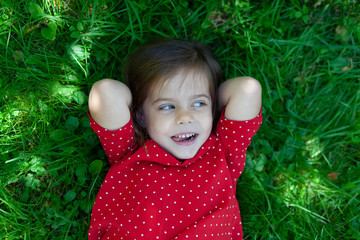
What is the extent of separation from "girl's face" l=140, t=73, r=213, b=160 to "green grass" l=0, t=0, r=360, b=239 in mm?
607

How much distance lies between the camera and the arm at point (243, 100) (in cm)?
242

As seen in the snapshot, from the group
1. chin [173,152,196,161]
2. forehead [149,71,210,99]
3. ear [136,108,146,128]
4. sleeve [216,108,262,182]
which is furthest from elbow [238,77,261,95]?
ear [136,108,146,128]

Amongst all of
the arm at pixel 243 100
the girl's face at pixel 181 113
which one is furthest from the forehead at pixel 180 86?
the arm at pixel 243 100

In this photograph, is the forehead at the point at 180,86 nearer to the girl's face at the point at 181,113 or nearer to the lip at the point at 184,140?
the girl's face at the point at 181,113

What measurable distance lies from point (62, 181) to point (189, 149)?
103 cm

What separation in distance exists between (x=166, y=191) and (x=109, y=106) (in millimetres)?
651

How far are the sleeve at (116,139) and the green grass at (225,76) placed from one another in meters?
0.30

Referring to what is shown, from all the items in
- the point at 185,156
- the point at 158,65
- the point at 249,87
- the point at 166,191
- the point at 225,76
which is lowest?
the point at 166,191

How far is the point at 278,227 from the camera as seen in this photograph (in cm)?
278

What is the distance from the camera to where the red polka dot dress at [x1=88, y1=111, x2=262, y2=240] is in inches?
90.4

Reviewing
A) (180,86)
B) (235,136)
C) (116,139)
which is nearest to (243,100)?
(235,136)

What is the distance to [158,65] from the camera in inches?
93.8

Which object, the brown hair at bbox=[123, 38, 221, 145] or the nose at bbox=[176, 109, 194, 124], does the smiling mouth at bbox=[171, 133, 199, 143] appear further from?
the brown hair at bbox=[123, 38, 221, 145]

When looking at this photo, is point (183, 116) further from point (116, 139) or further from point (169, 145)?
point (116, 139)
